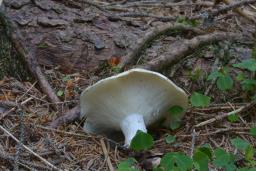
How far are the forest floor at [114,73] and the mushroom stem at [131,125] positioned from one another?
73 mm

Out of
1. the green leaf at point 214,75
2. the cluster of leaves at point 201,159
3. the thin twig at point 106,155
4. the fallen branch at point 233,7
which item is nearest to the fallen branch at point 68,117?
the thin twig at point 106,155

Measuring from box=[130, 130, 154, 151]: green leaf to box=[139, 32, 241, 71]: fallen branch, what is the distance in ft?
1.96

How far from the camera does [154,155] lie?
224 cm

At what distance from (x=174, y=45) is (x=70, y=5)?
0.80m

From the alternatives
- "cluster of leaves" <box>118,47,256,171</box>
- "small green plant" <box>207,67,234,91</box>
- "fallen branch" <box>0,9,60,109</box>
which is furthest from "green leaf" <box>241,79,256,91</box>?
"fallen branch" <box>0,9,60,109</box>

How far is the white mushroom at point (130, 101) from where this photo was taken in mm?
2309

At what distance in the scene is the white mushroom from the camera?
231 centimetres

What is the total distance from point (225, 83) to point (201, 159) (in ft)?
2.22

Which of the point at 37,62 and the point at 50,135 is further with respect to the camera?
the point at 37,62

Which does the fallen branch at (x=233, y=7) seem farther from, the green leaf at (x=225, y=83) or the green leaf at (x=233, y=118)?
Answer: the green leaf at (x=233, y=118)

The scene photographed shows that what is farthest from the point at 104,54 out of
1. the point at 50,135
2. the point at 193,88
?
the point at 50,135

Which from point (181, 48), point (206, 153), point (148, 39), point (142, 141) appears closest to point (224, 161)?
point (206, 153)

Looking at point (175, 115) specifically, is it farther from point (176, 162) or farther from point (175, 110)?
point (176, 162)

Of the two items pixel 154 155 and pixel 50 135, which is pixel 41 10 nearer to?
pixel 50 135
